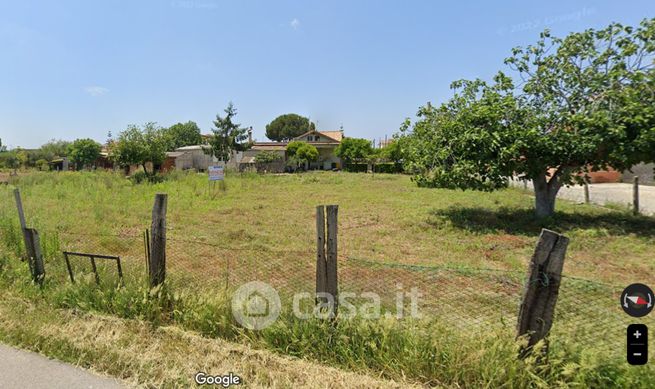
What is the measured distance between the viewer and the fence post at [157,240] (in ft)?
10.7

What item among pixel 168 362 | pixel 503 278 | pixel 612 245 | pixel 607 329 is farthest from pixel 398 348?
pixel 612 245

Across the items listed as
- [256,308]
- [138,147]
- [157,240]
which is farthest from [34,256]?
[138,147]

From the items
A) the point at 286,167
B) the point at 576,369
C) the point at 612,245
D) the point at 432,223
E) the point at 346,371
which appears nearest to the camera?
the point at 576,369

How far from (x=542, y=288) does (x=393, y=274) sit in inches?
107

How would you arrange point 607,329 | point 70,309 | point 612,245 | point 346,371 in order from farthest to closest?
point 612,245 → point 70,309 → point 607,329 → point 346,371

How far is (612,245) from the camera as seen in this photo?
6.97 m

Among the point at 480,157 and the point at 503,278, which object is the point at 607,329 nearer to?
the point at 503,278

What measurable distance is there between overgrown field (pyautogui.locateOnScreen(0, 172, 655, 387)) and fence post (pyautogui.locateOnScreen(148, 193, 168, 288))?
19 cm

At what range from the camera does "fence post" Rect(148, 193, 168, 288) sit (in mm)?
3266

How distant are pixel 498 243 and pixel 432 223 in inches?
81.0

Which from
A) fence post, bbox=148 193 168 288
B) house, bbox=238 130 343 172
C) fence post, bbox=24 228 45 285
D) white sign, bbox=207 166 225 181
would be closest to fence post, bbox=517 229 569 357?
fence post, bbox=148 193 168 288

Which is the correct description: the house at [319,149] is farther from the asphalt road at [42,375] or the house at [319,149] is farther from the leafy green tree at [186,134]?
the asphalt road at [42,375]

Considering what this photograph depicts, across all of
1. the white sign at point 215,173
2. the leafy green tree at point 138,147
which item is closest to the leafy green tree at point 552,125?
the white sign at point 215,173

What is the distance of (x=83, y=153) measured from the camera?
1752 inches
